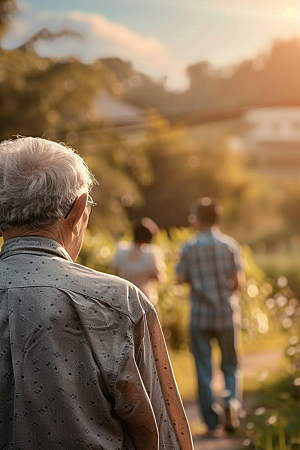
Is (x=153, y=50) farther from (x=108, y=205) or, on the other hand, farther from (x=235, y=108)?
(x=108, y=205)

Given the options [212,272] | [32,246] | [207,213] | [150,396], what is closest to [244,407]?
[212,272]

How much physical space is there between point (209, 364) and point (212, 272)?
70cm

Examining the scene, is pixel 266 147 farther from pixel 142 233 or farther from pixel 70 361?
pixel 70 361

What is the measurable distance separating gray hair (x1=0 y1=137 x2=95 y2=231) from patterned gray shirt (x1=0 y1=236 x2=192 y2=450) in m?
0.11

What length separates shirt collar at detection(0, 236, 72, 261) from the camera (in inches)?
72.0

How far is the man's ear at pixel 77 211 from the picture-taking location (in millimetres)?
1875

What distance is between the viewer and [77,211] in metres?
1.88

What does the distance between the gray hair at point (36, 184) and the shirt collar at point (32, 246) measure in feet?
0.11

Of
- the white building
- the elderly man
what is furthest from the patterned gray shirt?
the white building

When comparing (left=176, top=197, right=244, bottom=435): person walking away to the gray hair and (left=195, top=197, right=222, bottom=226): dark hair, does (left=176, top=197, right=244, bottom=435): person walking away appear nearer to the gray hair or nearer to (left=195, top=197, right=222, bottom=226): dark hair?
(left=195, top=197, right=222, bottom=226): dark hair

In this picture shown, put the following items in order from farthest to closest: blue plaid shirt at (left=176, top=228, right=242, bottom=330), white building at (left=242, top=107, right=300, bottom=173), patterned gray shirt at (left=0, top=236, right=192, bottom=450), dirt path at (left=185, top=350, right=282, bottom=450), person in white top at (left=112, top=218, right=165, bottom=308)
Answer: white building at (left=242, top=107, right=300, bottom=173), person in white top at (left=112, top=218, right=165, bottom=308), blue plaid shirt at (left=176, top=228, right=242, bottom=330), dirt path at (left=185, top=350, right=282, bottom=450), patterned gray shirt at (left=0, top=236, right=192, bottom=450)

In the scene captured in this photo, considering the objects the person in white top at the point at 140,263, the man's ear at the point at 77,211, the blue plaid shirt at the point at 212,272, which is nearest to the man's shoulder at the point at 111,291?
the man's ear at the point at 77,211

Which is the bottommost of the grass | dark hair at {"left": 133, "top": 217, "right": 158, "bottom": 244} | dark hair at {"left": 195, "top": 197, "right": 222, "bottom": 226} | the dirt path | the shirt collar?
the dirt path

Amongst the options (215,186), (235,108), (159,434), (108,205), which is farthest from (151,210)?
(159,434)
